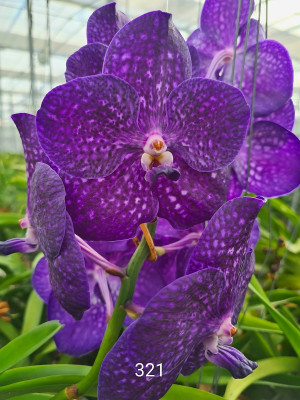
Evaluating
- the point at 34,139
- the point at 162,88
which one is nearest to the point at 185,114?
the point at 162,88

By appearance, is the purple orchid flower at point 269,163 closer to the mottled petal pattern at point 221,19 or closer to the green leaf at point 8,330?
the mottled petal pattern at point 221,19

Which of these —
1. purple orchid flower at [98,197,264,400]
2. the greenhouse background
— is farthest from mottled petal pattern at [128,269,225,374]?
the greenhouse background

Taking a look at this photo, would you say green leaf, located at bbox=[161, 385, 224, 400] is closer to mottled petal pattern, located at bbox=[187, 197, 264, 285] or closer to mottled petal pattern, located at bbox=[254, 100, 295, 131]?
mottled petal pattern, located at bbox=[187, 197, 264, 285]

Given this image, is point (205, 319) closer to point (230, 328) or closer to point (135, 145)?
point (230, 328)

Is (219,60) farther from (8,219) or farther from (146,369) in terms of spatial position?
(8,219)

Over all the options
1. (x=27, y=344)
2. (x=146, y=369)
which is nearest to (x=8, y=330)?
(x=27, y=344)

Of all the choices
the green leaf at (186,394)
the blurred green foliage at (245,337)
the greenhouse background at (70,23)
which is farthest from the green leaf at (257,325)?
the greenhouse background at (70,23)
